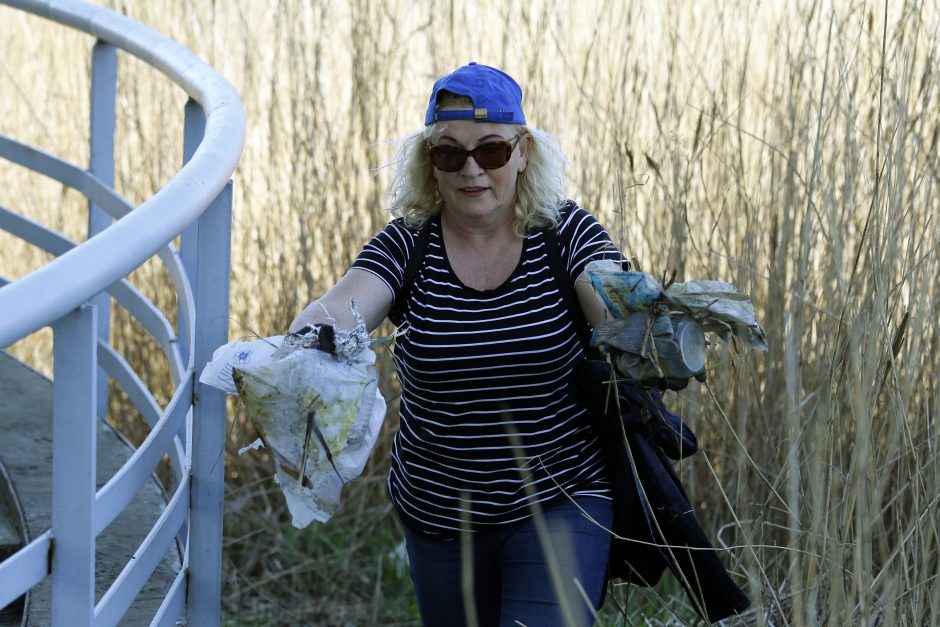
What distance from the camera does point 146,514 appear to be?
256 centimetres

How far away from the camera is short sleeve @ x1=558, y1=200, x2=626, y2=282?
7.13 feet

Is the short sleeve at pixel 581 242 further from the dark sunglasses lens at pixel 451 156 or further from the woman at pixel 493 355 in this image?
the dark sunglasses lens at pixel 451 156

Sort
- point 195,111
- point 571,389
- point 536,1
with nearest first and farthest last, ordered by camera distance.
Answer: point 571,389 → point 195,111 → point 536,1

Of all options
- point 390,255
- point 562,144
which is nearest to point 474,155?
point 390,255

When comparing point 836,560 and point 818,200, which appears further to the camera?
point 818,200

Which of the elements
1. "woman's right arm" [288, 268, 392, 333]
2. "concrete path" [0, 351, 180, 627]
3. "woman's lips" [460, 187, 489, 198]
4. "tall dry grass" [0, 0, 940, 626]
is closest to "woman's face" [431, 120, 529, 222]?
"woman's lips" [460, 187, 489, 198]

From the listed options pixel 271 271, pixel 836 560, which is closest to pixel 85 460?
pixel 836 560

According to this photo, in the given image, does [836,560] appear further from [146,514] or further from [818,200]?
[818,200]

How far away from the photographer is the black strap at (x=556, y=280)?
2.21 m

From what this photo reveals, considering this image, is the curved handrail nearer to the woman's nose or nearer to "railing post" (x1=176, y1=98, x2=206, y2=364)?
"railing post" (x1=176, y1=98, x2=206, y2=364)

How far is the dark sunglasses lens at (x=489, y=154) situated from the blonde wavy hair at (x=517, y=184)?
8 cm

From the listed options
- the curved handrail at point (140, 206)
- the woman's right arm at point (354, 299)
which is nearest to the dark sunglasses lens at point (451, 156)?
the woman's right arm at point (354, 299)

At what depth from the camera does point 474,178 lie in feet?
7.34

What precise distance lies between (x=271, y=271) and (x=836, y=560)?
2812 millimetres
